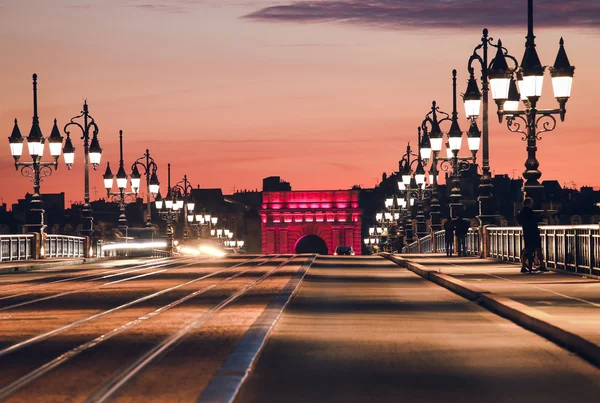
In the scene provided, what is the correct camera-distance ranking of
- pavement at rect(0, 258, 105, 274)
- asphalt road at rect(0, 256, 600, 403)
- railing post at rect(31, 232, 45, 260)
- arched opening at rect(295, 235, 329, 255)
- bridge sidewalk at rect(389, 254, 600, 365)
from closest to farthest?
asphalt road at rect(0, 256, 600, 403) < bridge sidewalk at rect(389, 254, 600, 365) < pavement at rect(0, 258, 105, 274) < railing post at rect(31, 232, 45, 260) < arched opening at rect(295, 235, 329, 255)

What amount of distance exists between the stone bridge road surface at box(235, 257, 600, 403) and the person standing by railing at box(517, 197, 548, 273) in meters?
8.23

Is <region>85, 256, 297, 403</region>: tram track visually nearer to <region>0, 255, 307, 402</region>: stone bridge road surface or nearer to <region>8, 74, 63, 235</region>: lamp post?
<region>0, 255, 307, 402</region>: stone bridge road surface

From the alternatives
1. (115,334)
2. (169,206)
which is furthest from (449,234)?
(115,334)

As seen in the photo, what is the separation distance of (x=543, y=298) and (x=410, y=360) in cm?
833

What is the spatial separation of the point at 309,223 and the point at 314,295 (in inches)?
6621

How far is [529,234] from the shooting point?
29.8 m

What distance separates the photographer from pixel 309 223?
194 m

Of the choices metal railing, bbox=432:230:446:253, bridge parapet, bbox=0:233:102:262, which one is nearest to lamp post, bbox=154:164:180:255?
bridge parapet, bbox=0:233:102:262

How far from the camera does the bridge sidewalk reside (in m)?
14.5

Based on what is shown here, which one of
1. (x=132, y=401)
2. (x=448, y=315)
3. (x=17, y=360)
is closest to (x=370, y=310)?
(x=448, y=315)

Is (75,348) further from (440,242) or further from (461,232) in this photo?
(440,242)

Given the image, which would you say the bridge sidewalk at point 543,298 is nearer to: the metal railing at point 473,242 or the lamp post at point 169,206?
the metal railing at point 473,242

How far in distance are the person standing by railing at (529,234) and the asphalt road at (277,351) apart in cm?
456

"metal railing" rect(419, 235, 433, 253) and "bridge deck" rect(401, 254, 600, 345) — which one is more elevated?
→ "metal railing" rect(419, 235, 433, 253)
